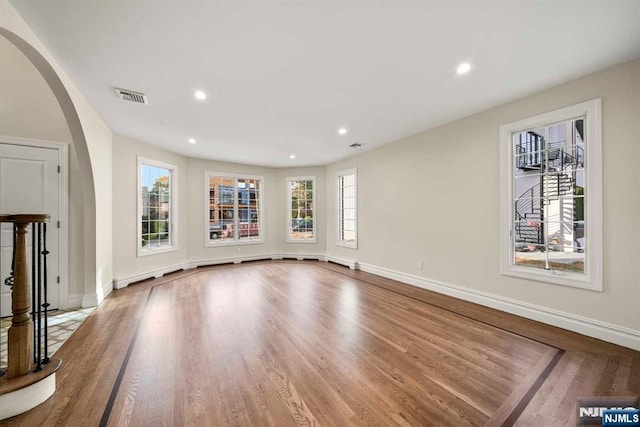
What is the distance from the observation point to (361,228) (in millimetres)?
6160

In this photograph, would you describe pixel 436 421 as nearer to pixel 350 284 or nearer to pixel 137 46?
pixel 350 284

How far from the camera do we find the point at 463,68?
2.62 meters

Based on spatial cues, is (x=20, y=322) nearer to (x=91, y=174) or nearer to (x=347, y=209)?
(x=91, y=174)

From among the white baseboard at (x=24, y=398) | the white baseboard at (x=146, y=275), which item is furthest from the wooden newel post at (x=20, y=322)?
the white baseboard at (x=146, y=275)

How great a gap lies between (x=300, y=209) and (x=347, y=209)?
5.11 feet

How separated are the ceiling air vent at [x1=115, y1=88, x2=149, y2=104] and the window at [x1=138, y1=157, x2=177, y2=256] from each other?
7.08 feet

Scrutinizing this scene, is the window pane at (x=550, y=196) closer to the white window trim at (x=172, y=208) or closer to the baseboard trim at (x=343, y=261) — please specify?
the baseboard trim at (x=343, y=261)

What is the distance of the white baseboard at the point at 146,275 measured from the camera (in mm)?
4567

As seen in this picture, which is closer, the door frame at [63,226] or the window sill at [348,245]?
the door frame at [63,226]

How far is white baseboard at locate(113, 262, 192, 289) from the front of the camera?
457 centimetres

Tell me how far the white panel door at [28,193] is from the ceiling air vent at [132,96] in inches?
54.1

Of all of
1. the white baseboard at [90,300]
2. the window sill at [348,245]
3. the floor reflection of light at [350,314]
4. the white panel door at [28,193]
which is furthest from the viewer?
the window sill at [348,245]

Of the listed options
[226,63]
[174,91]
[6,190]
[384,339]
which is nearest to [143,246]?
[6,190]

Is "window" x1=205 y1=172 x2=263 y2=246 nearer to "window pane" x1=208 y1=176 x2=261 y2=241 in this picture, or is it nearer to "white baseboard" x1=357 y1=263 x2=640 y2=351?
"window pane" x1=208 y1=176 x2=261 y2=241
